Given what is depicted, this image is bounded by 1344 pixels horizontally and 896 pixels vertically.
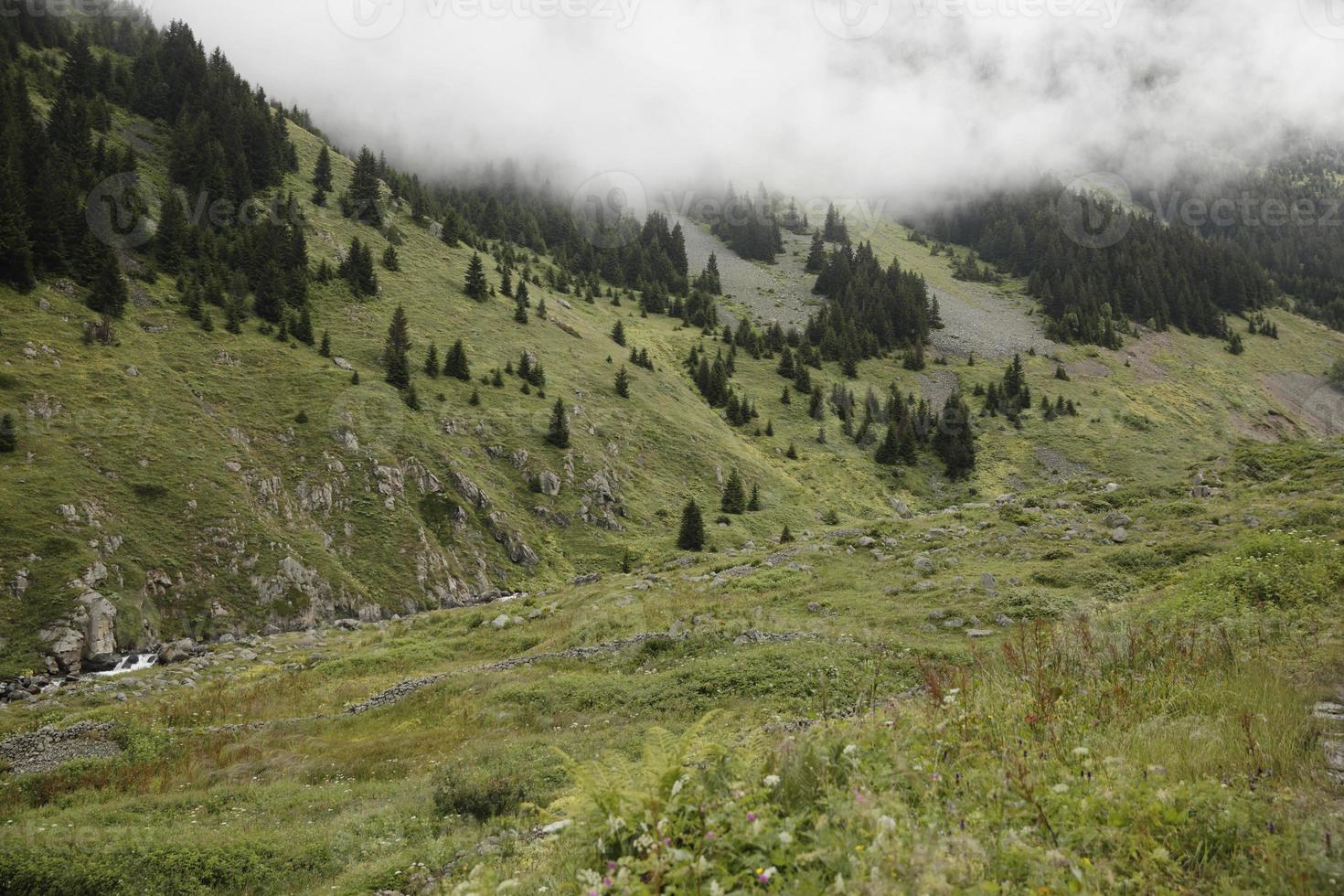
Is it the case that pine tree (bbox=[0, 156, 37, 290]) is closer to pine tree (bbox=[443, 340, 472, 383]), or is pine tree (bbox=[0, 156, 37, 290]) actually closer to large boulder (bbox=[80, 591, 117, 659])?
pine tree (bbox=[443, 340, 472, 383])

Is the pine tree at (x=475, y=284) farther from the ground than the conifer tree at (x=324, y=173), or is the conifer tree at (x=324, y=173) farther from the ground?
the conifer tree at (x=324, y=173)

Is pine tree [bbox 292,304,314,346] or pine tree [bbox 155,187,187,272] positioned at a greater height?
pine tree [bbox 155,187,187,272]

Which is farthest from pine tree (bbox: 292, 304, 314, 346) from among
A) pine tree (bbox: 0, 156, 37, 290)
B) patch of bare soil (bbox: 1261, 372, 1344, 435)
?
patch of bare soil (bbox: 1261, 372, 1344, 435)

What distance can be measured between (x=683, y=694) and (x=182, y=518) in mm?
29147

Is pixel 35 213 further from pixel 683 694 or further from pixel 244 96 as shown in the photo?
pixel 683 694

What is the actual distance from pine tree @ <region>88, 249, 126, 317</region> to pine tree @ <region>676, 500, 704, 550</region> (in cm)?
4038

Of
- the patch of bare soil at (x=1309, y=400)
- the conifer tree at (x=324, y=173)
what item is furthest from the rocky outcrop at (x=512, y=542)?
the patch of bare soil at (x=1309, y=400)

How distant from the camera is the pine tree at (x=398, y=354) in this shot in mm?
47750

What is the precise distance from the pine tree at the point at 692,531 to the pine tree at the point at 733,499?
27.1 ft

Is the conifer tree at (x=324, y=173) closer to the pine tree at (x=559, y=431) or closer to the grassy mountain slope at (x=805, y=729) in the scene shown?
the pine tree at (x=559, y=431)

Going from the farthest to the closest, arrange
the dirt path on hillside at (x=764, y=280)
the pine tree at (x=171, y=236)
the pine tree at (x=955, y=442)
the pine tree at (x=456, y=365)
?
the dirt path on hillside at (x=764, y=280) < the pine tree at (x=955, y=442) < the pine tree at (x=456, y=365) < the pine tree at (x=171, y=236)

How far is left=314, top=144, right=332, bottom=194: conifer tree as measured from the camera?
76000mm

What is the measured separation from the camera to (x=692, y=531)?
42.3m

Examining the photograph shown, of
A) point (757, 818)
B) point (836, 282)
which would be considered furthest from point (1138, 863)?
point (836, 282)
